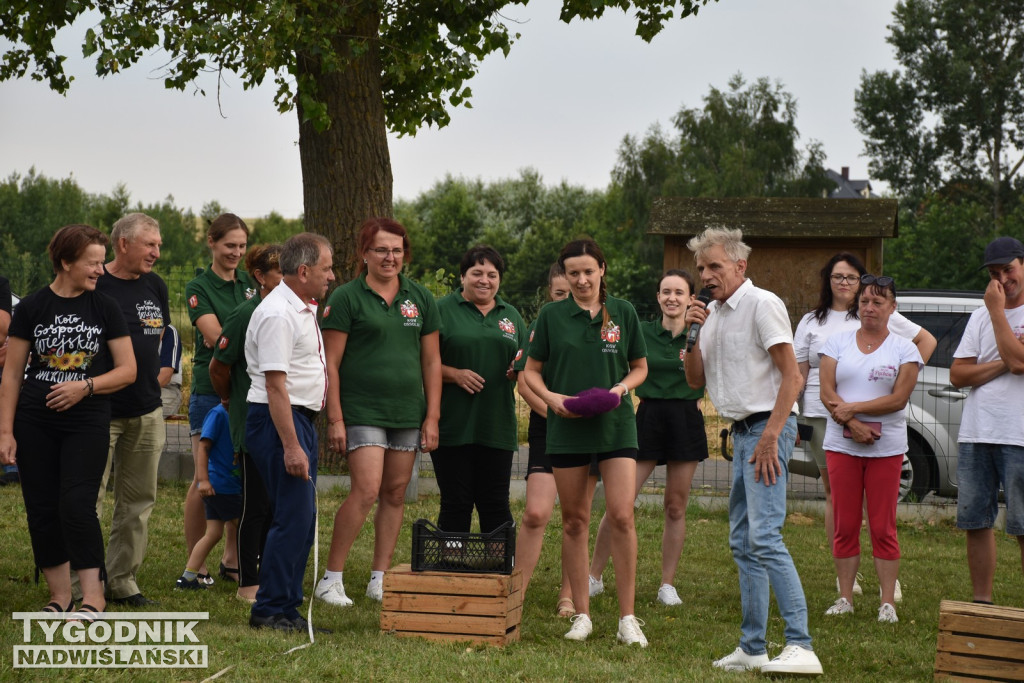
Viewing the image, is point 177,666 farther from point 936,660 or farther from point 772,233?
point 772,233

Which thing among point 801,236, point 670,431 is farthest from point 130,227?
point 801,236

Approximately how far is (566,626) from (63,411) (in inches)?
111

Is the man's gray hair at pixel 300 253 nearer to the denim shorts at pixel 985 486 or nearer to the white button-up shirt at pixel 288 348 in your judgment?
the white button-up shirt at pixel 288 348

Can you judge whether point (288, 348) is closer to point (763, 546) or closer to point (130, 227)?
point (130, 227)

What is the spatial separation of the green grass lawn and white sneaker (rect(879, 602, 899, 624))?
60 mm

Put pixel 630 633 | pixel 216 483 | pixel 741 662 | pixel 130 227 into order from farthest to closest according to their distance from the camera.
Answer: pixel 216 483
pixel 130 227
pixel 630 633
pixel 741 662

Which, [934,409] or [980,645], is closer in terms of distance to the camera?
[980,645]

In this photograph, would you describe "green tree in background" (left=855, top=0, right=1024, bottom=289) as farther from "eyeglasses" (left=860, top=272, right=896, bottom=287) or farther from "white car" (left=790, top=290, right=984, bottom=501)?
"eyeglasses" (left=860, top=272, right=896, bottom=287)

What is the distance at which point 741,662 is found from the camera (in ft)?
17.2

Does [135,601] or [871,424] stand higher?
[871,424]

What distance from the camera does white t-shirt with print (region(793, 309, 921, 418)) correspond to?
271 inches

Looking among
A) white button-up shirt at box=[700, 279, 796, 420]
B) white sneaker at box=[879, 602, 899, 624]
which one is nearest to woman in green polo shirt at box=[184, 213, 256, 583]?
white button-up shirt at box=[700, 279, 796, 420]

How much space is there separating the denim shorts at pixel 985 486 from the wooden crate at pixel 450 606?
2553mm

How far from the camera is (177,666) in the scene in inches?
187
